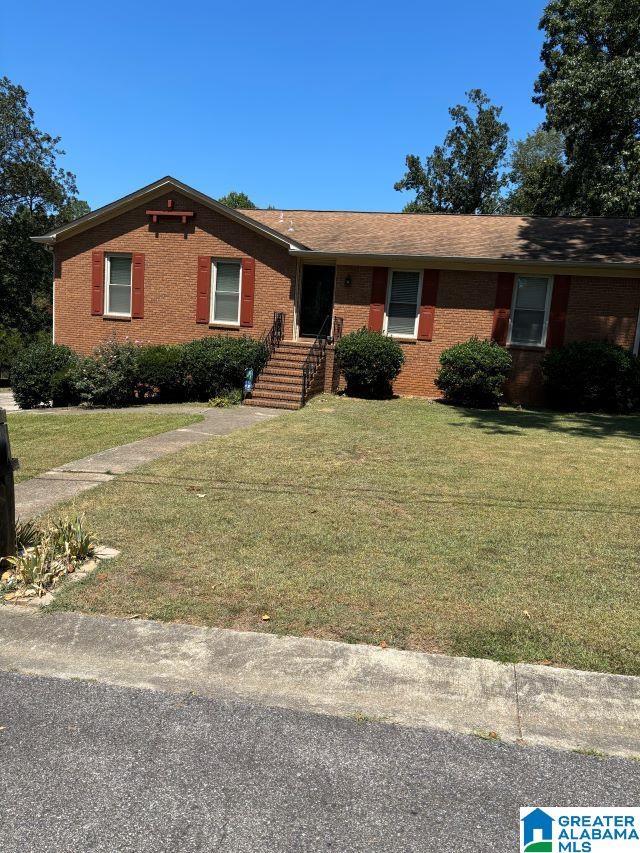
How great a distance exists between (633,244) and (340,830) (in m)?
17.5

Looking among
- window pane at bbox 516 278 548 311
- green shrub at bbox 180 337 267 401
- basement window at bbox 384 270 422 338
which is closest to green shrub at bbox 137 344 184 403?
green shrub at bbox 180 337 267 401

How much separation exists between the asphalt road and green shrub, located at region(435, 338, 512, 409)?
42.0 feet

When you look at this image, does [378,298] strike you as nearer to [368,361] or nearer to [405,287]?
[405,287]

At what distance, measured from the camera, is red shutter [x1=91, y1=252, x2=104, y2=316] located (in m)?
18.5

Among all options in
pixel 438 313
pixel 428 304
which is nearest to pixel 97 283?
pixel 428 304

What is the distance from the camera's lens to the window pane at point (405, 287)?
17.0m

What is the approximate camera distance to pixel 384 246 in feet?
56.7

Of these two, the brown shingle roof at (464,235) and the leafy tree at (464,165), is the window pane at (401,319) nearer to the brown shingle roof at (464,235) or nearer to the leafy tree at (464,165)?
the brown shingle roof at (464,235)

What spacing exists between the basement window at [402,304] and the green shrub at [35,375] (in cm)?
838

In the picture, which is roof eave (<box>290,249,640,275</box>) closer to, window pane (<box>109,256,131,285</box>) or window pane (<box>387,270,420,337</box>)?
window pane (<box>387,270,420,337</box>)

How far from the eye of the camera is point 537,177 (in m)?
26.3

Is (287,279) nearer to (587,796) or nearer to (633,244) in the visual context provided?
(633,244)

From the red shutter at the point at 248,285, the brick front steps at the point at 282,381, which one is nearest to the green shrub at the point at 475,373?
the brick front steps at the point at 282,381

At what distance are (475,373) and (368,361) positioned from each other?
2639 millimetres
